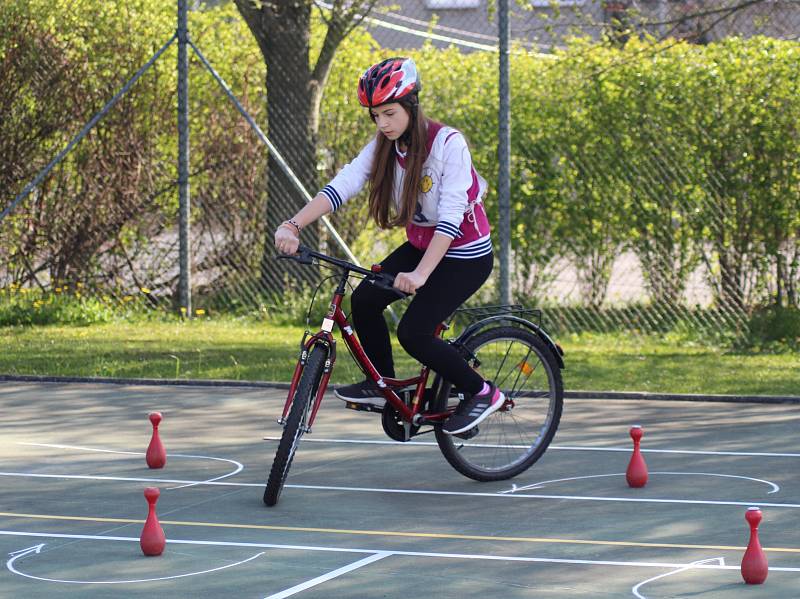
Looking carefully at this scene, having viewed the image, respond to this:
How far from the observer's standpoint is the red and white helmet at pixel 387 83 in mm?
7102

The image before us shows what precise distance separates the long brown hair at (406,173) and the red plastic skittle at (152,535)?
6.37ft

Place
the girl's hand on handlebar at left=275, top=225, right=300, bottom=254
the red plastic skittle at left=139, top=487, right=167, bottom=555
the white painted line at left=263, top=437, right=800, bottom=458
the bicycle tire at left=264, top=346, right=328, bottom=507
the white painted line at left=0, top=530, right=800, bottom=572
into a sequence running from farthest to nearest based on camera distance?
the white painted line at left=263, top=437, right=800, bottom=458
the girl's hand on handlebar at left=275, top=225, right=300, bottom=254
the bicycle tire at left=264, top=346, right=328, bottom=507
the red plastic skittle at left=139, top=487, right=167, bottom=555
the white painted line at left=0, top=530, right=800, bottom=572

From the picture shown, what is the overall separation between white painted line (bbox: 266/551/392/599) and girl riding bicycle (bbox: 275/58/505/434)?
141cm

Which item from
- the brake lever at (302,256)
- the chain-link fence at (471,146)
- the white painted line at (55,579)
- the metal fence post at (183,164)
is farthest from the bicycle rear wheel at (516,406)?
the metal fence post at (183,164)

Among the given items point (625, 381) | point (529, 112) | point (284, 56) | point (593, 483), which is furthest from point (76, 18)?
point (593, 483)

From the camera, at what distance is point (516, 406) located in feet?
25.9

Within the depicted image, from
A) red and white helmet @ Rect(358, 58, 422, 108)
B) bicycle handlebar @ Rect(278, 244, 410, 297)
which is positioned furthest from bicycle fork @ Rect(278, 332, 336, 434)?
red and white helmet @ Rect(358, 58, 422, 108)

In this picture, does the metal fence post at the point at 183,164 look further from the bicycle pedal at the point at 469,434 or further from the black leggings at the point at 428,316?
the bicycle pedal at the point at 469,434

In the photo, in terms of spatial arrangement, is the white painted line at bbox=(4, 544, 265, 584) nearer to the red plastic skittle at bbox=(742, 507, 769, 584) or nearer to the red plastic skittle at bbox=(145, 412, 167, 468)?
the red plastic skittle at bbox=(145, 412, 167, 468)

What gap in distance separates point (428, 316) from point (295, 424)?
0.91m

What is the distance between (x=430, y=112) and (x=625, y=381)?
465 centimetres

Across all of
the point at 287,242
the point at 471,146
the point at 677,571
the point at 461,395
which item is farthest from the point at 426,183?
the point at 471,146

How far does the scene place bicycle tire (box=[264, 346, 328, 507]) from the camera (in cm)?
682

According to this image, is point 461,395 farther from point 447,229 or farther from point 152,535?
Result: point 152,535
